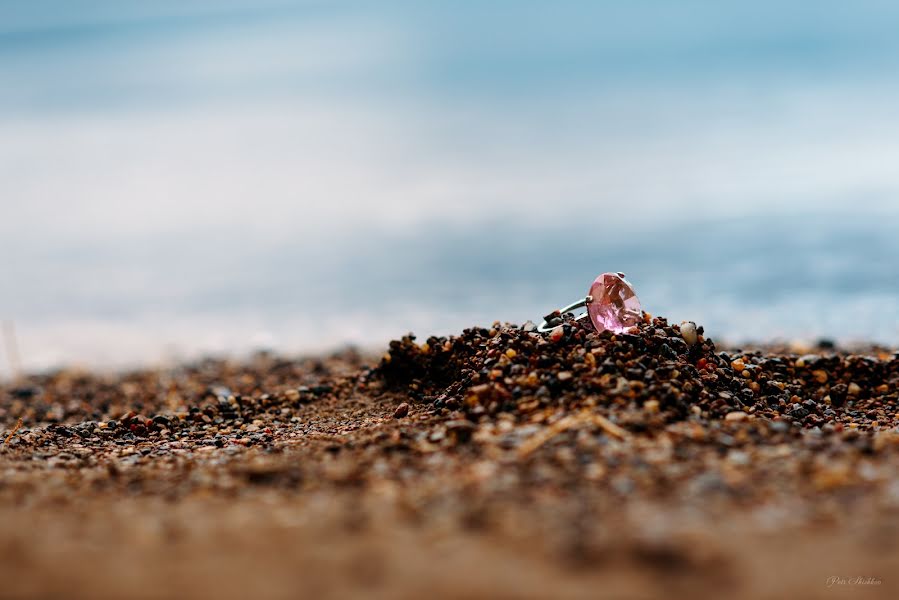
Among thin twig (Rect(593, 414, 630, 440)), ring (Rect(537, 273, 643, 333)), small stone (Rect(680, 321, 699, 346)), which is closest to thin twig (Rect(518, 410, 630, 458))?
thin twig (Rect(593, 414, 630, 440))

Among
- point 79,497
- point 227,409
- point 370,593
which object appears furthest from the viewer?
point 227,409

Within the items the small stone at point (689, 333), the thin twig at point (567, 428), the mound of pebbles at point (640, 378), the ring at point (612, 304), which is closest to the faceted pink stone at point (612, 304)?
the ring at point (612, 304)

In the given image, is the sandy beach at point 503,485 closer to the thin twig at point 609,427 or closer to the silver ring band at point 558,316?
the thin twig at point 609,427

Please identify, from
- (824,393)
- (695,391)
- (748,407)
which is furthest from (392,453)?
(824,393)

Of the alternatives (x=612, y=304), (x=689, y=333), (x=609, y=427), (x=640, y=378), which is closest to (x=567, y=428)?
(x=609, y=427)

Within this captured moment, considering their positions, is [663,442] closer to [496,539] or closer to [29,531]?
[496,539]

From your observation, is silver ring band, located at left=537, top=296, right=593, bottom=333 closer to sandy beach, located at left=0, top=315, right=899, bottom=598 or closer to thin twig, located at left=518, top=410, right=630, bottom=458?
sandy beach, located at left=0, top=315, right=899, bottom=598
